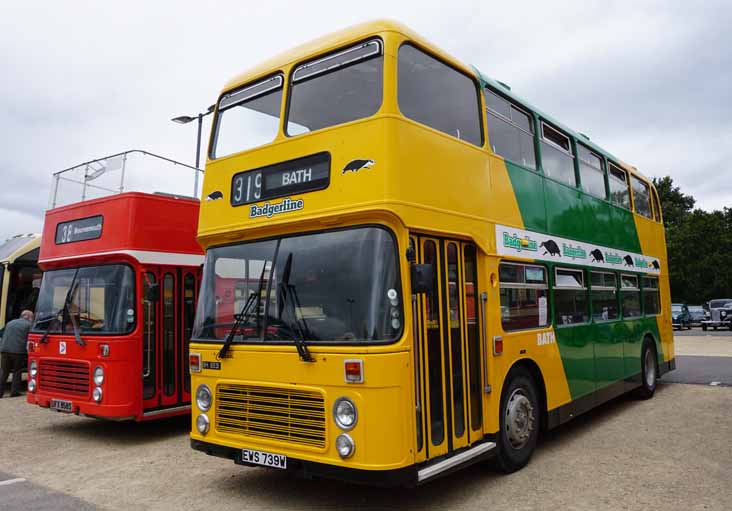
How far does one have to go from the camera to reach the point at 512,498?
576cm

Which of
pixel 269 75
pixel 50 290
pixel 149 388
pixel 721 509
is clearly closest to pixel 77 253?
pixel 50 290

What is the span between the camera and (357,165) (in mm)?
5371

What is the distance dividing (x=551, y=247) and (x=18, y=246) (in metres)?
12.3

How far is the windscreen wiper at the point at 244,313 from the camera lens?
5668 mm

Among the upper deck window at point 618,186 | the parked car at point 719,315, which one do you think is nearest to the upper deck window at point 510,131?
the upper deck window at point 618,186

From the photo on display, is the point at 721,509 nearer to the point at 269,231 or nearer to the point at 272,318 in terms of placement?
the point at 272,318

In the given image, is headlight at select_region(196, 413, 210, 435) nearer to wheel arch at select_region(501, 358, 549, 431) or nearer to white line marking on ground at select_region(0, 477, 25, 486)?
white line marking on ground at select_region(0, 477, 25, 486)

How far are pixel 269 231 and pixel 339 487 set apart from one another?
2.66m

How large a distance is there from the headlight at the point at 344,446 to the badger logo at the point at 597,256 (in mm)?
5625

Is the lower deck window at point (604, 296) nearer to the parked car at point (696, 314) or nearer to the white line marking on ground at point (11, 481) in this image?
the white line marking on ground at point (11, 481)

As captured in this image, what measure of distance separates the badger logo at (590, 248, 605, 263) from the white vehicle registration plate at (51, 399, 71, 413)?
7.78 m

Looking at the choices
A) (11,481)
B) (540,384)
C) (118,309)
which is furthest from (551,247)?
(11,481)

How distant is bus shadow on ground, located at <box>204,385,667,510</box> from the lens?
224 inches

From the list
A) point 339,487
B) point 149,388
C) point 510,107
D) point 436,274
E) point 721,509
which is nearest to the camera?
point 721,509
